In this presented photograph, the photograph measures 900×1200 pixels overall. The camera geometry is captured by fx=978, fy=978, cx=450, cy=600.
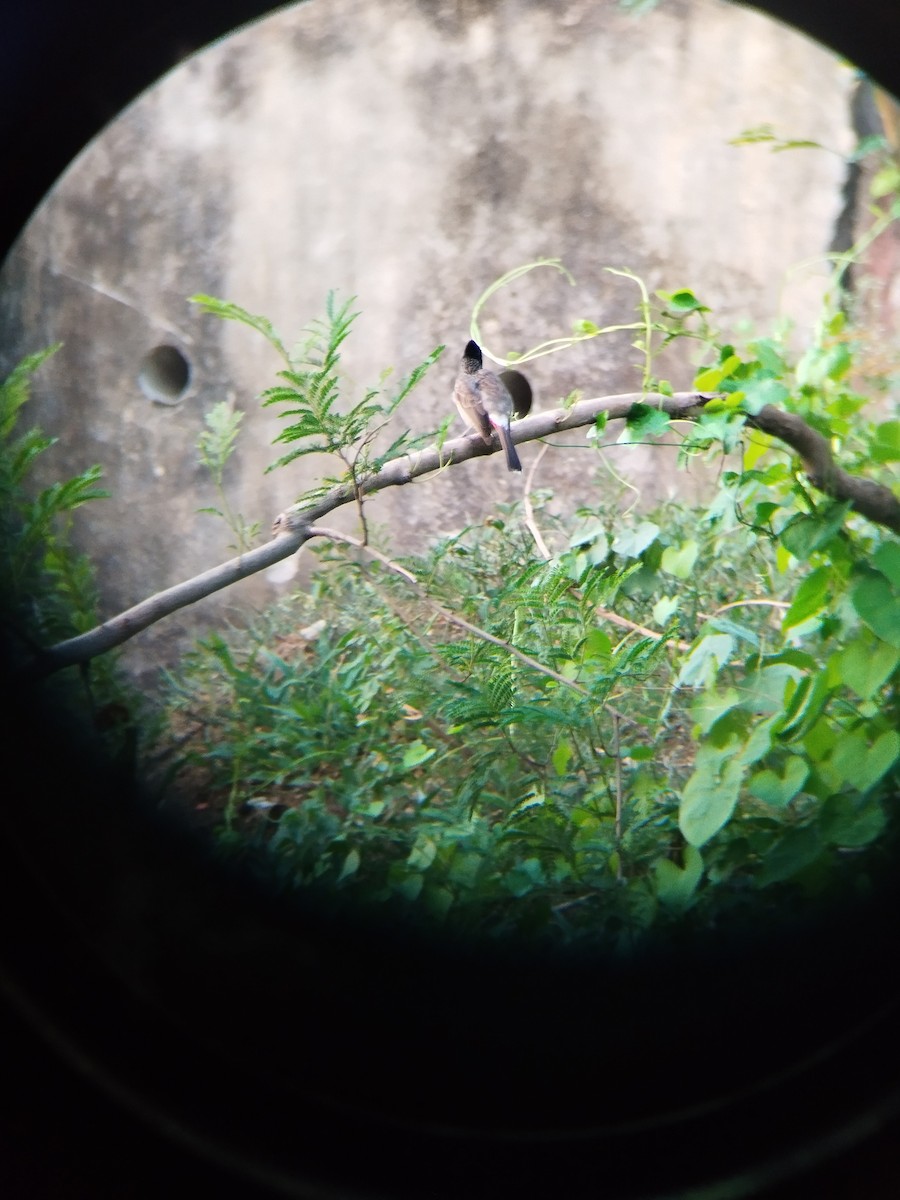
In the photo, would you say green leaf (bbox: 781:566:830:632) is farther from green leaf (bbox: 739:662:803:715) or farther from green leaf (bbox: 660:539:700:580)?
green leaf (bbox: 660:539:700:580)

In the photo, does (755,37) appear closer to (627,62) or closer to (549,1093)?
(627,62)

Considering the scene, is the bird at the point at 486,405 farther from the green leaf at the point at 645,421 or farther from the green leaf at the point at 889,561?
the green leaf at the point at 889,561

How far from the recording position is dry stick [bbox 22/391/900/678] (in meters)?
1.41

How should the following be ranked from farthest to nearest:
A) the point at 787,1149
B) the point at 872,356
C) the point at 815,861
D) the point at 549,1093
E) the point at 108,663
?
the point at 872,356 < the point at 108,663 < the point at 815,861 < the point at 549,1093 < the point at 787,1149

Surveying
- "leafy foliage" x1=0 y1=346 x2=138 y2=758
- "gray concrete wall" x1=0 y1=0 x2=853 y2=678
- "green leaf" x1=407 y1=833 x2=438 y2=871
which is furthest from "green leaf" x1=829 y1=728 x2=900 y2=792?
"gray concrete wall" x1=0 y1=0 x2=853 y2=678

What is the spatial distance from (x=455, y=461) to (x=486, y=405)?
27 centimetres

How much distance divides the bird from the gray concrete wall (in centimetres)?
69

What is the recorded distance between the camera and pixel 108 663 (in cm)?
204

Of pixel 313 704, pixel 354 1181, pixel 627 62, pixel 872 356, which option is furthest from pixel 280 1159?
pixel 627 62

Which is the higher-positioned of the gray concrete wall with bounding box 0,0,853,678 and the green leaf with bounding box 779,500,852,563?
the gray concrete wall with bounding box 0,0,853,678

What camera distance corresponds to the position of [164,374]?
128 inches

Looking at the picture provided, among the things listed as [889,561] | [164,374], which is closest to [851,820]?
[889,561]

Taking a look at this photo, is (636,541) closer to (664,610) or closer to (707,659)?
(664,610)

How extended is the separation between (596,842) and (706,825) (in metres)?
0.39
